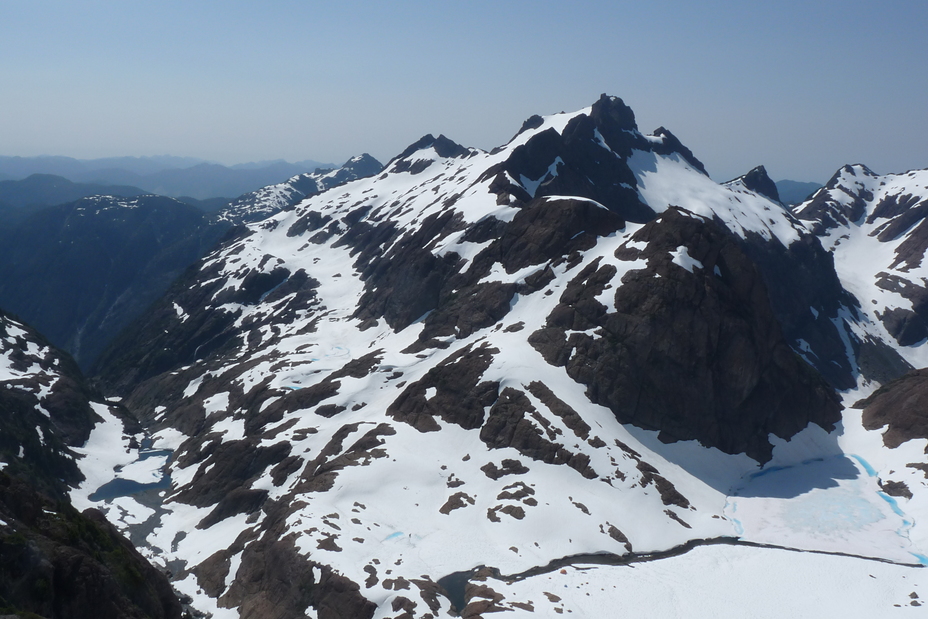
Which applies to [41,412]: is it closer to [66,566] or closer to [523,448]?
[523,448]

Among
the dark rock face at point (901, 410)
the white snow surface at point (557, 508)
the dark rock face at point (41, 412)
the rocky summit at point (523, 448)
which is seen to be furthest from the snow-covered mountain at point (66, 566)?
the dark rock face at point (901, 410)

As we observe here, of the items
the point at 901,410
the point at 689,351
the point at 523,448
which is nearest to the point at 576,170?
the point at 689,351

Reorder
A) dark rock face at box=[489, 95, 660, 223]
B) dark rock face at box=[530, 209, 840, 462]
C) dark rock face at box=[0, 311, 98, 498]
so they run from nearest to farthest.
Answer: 1. dark rock face at box=[530, 209, 840, 462]
2. dark rock face at box=[0, 311, 98, 498]
3. dark rock face at box=[489, 95, 660, 223]

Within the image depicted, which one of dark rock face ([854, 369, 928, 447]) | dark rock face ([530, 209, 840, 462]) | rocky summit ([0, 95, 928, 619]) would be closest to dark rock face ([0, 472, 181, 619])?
rocky summit ([0, 95, 928, 619])

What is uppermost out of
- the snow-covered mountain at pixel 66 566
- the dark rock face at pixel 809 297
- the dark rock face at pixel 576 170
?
the dark rock face at pixel 576 170

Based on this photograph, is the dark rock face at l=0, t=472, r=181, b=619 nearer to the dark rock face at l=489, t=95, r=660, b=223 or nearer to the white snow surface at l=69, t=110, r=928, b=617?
the white snow surface at l=69, t=110, r=928, b=617

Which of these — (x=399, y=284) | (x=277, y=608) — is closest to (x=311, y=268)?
(x=399, y=284)

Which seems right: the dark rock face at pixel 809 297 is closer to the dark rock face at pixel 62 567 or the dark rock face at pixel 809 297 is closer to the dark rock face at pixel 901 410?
the dark rock face at pixel 901 410
